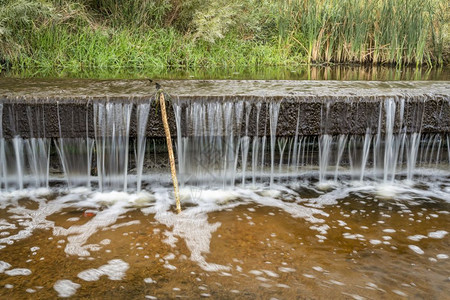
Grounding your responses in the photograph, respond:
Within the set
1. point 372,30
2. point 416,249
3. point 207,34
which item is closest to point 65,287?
point 416,249

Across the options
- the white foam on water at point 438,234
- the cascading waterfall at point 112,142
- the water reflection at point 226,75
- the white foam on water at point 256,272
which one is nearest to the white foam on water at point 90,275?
the white foam on water at point 256,272

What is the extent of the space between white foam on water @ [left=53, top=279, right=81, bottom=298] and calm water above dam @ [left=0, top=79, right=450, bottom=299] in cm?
1

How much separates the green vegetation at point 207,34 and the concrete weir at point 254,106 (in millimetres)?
4117

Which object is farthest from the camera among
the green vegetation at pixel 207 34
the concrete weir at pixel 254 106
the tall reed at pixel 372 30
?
the tall reed at pixel 372 30

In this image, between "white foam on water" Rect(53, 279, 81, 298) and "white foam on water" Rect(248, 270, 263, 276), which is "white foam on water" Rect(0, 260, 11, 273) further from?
"white foam on water" Rect(248, 270, 263, 276)

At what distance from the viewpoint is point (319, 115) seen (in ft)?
12.1

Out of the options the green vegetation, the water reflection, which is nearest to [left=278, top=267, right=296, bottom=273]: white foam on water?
the water reflection

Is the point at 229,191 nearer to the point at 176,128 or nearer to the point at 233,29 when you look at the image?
the point at 176,128

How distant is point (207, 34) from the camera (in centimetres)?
914

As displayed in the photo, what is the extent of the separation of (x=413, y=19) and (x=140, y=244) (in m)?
7.69

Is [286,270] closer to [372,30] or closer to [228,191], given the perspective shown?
[228,191]

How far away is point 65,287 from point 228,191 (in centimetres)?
179

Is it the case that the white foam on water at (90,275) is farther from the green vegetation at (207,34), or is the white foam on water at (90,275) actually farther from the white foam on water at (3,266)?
the green vegetation at (207,34)

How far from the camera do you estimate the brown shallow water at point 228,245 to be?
2162mm
